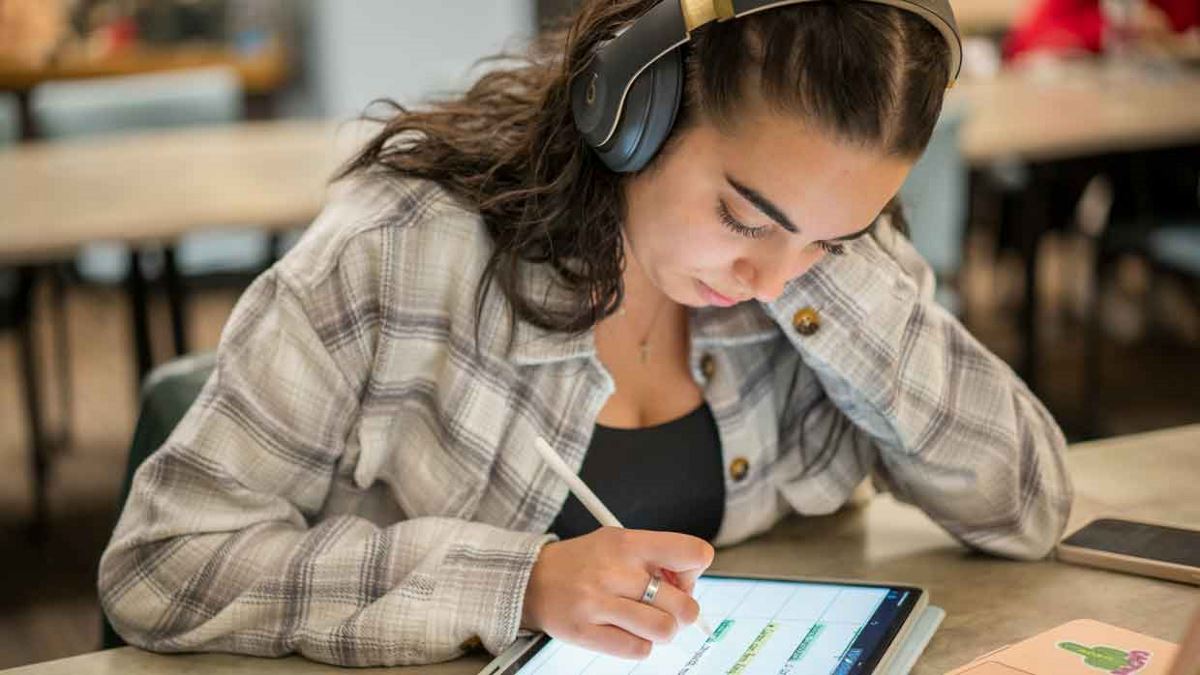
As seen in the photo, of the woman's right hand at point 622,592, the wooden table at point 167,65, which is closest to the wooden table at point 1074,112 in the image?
the woman's right hand at point 622,592

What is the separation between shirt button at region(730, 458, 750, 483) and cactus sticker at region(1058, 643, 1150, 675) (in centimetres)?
30

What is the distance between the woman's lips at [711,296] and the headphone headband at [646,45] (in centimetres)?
12

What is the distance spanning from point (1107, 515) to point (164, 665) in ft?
2.46

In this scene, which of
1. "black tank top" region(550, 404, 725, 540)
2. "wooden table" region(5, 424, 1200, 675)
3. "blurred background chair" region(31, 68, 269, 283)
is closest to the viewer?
"wooden table" region(5, 424, 1200, 675)

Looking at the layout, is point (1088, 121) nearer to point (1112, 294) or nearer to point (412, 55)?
point (1112, 294)

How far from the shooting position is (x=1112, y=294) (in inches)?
191

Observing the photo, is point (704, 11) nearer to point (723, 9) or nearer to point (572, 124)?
point (723, 9)

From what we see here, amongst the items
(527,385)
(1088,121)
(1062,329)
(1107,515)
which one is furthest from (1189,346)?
(527,385)

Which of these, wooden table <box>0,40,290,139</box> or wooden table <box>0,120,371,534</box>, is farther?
wooden table <box>0,40,290,139</box>

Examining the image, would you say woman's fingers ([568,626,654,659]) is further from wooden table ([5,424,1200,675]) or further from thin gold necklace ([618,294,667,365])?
thin gold necklace ([618,294,667,365])

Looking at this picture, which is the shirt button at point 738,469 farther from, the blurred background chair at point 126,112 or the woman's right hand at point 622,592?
the blurred background chair at point 126,112

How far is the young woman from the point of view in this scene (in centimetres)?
97

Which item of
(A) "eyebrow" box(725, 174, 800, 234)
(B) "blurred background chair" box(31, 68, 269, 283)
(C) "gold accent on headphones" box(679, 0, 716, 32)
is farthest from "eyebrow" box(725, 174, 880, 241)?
(B) "blurred background chair" box(31, 68, 269, 283)

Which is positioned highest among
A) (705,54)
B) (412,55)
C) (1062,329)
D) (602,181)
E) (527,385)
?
(705,54)
